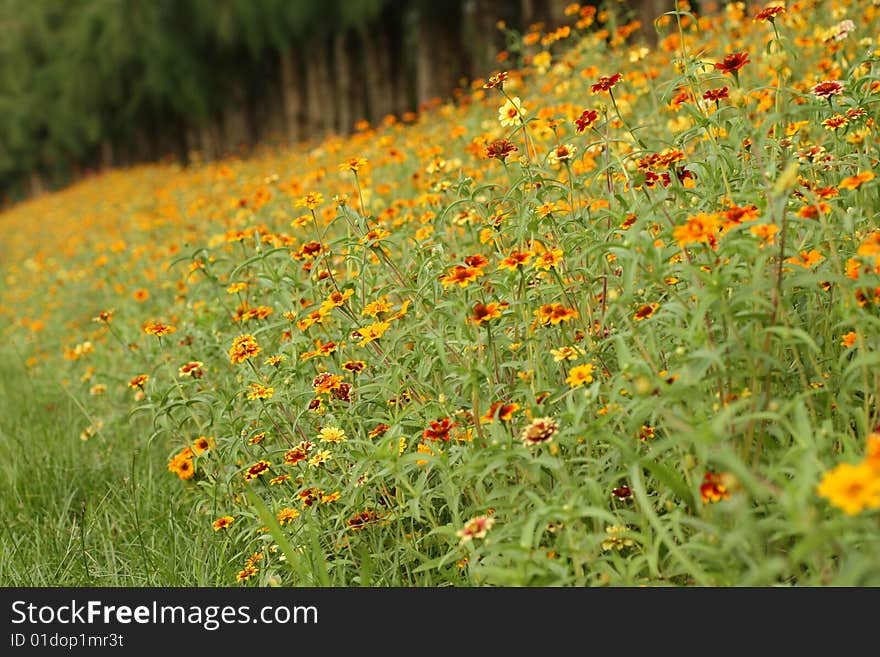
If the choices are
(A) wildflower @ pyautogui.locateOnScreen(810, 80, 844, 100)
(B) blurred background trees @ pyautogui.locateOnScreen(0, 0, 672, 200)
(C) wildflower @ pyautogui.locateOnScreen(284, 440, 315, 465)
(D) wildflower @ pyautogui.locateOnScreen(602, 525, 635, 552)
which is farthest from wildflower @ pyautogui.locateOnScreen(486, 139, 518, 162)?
(B) blurred background trees @ pyautogui.locateOnScreen(0, 0, 672, 200)

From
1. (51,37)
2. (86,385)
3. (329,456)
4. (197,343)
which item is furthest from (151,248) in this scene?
(51,37)

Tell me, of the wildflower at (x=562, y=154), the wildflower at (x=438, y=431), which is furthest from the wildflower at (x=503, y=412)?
the wildflower at (x=562, y=154)

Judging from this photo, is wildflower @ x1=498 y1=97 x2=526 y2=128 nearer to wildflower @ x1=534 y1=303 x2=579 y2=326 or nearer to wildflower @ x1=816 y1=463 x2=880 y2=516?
wildflower @ x1=534 y1=303 x2=579 y2=326

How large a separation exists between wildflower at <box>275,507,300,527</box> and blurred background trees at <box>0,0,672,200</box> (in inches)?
329

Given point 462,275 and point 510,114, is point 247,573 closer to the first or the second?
point 462,275

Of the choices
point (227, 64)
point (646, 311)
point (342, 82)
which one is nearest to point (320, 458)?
point (646, 311)

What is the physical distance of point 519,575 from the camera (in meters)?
1.60

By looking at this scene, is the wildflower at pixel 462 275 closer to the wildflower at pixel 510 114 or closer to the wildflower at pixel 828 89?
the wildflower at pixel 510 114

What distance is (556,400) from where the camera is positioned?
1925 millimetres

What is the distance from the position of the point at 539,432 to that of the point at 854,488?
0.71 m

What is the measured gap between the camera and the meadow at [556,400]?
1640 mm

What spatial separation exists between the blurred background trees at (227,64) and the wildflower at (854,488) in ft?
29.1
